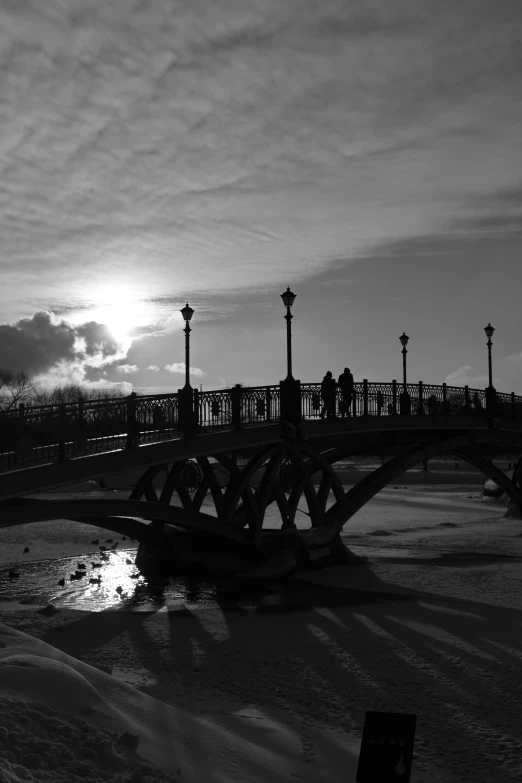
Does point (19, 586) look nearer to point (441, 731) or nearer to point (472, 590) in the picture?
point (472, 590)

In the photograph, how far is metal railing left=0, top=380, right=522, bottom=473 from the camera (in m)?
15.1

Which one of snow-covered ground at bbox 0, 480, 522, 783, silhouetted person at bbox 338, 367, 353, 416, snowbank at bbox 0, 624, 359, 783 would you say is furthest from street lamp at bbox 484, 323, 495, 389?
snowbank at bbox 0, 624, 359, 783

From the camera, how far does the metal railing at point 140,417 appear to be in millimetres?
15086

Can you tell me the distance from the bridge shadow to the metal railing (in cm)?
362

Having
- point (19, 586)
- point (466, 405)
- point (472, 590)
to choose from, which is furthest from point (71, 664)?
point (466, 405)

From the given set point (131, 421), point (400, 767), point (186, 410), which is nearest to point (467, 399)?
point (186, 410)

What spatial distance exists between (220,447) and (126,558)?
373 inches

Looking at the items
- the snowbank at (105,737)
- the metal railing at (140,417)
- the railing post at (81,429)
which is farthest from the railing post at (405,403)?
the snowbank at (105,737)

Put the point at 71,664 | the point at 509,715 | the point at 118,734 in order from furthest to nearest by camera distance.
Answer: the point at 509,715 → the point at 71,664 → the point at 118,734

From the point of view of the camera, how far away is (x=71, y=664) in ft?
29.5

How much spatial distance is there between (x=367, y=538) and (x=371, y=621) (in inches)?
671

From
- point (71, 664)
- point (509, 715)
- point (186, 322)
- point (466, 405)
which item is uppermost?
point (186, 322)

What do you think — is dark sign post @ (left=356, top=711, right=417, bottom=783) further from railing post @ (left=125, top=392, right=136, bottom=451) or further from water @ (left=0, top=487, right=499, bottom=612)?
water @ (left=0, top=487, right=499, bottom=612)

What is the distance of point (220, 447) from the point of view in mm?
19375
